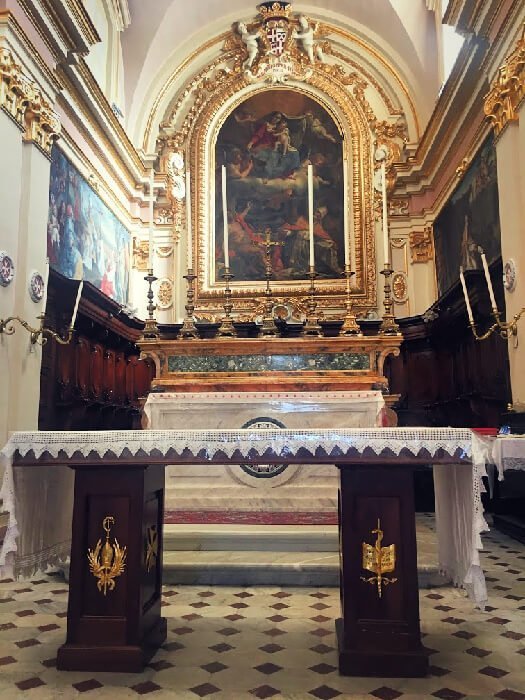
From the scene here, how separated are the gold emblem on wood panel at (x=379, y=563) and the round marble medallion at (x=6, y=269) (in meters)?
4.55

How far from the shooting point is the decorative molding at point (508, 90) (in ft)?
20.5

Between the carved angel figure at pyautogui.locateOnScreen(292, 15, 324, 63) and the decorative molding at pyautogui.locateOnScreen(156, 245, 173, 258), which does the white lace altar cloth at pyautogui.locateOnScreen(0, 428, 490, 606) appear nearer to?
the decorative molding at pyautogui.locateOnScreen(156, 245, 173, 258)

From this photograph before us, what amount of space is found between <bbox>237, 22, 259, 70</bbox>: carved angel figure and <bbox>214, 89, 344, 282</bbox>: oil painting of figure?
661mm

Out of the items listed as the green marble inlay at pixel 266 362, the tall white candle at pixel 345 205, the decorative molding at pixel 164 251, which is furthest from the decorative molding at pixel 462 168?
the decorative molding at pixel 164 251

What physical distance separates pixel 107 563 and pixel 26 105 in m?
5.31

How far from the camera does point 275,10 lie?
11820 millimetres

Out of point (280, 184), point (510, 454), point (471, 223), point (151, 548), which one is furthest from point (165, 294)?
point (151, 548)

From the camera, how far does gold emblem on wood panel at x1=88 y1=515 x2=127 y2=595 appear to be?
2949 mm

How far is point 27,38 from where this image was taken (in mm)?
6422

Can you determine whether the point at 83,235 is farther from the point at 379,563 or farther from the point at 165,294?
the point at 379,563

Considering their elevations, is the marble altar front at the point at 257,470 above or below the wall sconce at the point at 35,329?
below

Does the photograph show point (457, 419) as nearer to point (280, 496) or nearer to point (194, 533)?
point (280, 496)

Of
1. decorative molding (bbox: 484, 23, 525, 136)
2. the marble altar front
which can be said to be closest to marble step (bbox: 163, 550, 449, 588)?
the marble altar front

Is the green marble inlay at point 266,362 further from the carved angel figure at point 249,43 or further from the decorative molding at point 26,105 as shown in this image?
the carved angel figure at point 249,43
